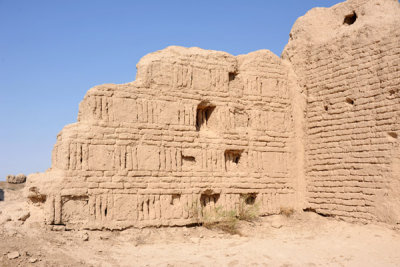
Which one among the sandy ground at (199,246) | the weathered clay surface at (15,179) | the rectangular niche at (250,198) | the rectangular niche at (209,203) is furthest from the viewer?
the weathered clay surface at (15,179)

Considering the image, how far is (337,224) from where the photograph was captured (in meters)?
7.94

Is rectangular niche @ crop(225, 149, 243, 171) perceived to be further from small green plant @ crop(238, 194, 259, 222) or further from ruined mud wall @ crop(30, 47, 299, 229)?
small green plant @ crop(238, 194, 259, 222)

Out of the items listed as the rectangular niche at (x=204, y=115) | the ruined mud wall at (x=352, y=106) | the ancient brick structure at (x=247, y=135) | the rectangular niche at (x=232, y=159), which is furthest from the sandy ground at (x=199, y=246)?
the rectangular niche at (x=204, y=115)

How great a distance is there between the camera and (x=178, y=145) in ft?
25.7

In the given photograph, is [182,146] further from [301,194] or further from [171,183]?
[301,194]

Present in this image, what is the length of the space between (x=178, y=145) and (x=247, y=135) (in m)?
1.50

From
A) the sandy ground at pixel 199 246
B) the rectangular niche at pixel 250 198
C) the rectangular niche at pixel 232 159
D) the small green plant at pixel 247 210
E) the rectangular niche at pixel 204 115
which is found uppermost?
the rectangular niche at pixel 204 115

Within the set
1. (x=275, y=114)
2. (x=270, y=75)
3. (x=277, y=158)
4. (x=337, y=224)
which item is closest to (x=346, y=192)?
(x=337, y=224)

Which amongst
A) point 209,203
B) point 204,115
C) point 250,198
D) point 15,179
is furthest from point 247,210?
point 15,179

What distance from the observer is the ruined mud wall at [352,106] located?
292 inches

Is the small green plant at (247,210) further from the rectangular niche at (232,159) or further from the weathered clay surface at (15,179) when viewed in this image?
the weathered clay surface at (15,179)

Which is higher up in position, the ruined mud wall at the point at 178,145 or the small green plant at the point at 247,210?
the ruined mud wall at the point at 178,145

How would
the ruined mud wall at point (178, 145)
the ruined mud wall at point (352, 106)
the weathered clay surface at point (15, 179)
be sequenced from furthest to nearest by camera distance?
the weathered clay surface at point (15, 179), the ruined mud wall at point (352, 106), the ruined mud wall at point (178, 145)

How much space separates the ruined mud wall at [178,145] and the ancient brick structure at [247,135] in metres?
0.02
